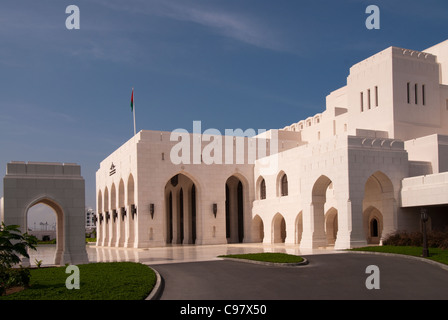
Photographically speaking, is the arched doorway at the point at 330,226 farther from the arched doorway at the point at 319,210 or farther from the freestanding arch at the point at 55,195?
the freestanding arch at the point at 55,195

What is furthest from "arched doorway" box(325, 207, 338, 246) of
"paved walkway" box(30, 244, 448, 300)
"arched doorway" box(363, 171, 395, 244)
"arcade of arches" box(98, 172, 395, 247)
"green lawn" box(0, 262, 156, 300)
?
"green lawn" box(0, 262, 156, 300)

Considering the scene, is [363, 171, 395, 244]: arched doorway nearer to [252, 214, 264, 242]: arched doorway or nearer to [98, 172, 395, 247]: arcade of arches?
[98, 172, 395, 247]: arcade of arches

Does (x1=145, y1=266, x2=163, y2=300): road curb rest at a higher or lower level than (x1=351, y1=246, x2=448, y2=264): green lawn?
higher

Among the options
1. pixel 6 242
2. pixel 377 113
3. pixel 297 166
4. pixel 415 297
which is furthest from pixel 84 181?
Answer: pixel 377 113

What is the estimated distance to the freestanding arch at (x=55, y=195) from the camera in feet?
67.3

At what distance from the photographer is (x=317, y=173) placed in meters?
28.7

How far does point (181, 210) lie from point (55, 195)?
26.1 meters

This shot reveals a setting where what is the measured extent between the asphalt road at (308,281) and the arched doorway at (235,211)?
2305cm

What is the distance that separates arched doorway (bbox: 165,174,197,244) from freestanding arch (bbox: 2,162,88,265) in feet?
71.0

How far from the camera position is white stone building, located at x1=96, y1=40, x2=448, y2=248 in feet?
88.2

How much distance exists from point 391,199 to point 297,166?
8815 millimetres

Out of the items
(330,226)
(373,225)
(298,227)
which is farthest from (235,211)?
(373,225)

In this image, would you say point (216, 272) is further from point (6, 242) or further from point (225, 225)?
point (225, 225)
